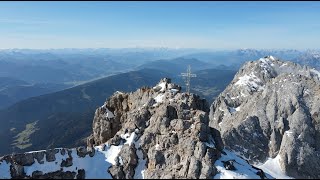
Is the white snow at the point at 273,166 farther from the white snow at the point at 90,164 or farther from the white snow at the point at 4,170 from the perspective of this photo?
the white snow at the point at 4,170

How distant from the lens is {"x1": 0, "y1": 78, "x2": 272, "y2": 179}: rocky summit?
280ft

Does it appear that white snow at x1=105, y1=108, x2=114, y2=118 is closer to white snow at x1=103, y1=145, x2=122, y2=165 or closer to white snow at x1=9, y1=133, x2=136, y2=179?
white snow at x1=9, y1=133, x2=136, y2=179

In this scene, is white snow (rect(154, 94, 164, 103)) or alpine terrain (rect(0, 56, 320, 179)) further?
white snow (rect(154, 94, 164, 103))

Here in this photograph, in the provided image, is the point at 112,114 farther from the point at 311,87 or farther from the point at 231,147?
the point at 311,87

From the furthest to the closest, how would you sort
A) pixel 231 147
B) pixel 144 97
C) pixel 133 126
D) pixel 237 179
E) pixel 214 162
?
pixel 231 147 → pixel 144 97 → pixel 133 126 → pixel 214 162 → pixel 237 179

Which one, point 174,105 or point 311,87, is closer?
point 174,105

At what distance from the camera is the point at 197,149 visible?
87.9 metres

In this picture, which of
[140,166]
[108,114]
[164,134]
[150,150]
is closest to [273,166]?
[108,114]

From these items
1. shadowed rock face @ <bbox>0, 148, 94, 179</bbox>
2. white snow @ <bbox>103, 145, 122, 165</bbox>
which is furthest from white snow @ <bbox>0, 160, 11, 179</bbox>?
white snow @ <bbox>103, 145, 122, 165</bbox>

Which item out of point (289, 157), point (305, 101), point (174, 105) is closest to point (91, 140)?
point (174, 105)

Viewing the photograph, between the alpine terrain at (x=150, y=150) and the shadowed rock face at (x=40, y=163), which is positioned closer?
the alpine terrain at (x=150, y=150)

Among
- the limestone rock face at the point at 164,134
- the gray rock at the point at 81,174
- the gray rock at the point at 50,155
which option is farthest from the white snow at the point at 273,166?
the gray rock at the point at 50,155

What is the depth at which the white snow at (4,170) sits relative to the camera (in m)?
90.4

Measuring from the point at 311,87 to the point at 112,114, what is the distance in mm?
113692
